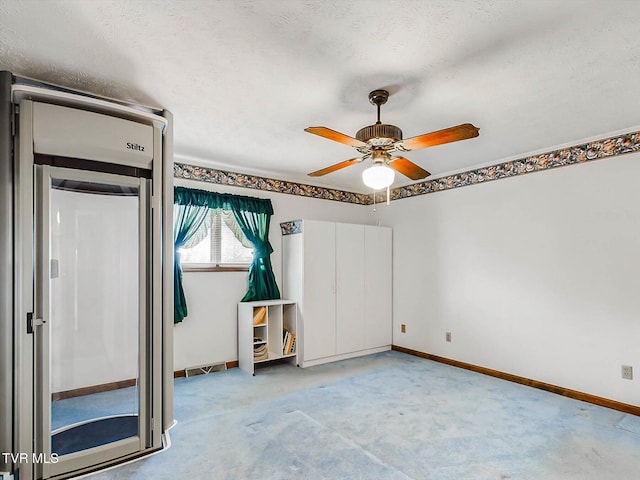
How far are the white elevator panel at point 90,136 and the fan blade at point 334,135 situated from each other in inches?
44.8

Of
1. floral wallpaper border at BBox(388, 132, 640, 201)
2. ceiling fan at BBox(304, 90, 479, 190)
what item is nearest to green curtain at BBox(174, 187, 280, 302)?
floral wallpaper border at BBox(388, 132, 640, 201)

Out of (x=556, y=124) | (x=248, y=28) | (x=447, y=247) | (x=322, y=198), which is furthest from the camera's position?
(x=322, y=198)

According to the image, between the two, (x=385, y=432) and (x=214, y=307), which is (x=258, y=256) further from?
(x=385, y=432)

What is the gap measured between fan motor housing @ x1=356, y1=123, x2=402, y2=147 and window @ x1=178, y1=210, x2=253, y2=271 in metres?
2.48

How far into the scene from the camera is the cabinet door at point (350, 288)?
16.0 ft

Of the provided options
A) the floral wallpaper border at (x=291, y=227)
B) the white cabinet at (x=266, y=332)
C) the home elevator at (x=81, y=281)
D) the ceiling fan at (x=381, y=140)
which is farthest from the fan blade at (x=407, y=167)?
the white cabinet at (x=266, y=332)

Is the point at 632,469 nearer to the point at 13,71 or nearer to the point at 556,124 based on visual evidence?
the point at 556,124

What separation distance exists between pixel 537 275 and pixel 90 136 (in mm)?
4128

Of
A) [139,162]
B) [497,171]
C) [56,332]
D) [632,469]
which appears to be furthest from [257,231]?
[632,469]

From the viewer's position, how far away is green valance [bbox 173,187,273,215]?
413 centimetres

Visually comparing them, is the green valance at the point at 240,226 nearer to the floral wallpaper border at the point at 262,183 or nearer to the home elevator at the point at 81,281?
the floral wallpaper border at the point at 262,183

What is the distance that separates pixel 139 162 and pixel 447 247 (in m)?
3.68

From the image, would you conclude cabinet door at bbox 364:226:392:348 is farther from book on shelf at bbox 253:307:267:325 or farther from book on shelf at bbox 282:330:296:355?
book on shelf at bbox 253:307:267:325

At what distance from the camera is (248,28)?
1862mm
